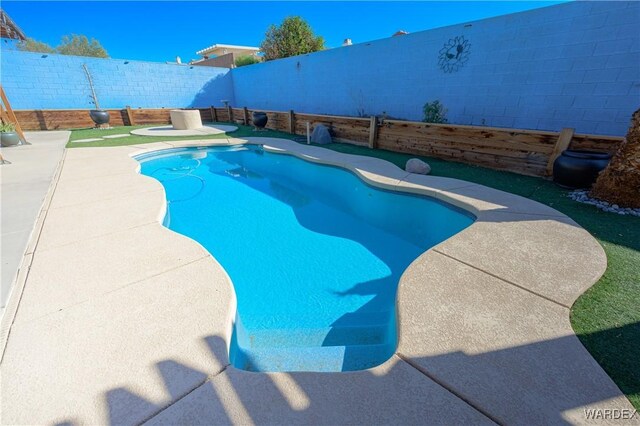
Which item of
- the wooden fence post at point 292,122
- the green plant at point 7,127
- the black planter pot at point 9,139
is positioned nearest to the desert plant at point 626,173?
the wooden fence post at point 292,122

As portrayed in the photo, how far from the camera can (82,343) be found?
1.68 metres

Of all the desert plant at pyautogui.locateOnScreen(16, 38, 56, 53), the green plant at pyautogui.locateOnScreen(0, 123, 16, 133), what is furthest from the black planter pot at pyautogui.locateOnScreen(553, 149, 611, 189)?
the desert plant at pyautogui.locateOnScreen(16, 38, 56, 53)

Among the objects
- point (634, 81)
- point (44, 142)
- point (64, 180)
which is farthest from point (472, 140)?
point (44, 142)

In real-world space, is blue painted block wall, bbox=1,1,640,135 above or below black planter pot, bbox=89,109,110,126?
above

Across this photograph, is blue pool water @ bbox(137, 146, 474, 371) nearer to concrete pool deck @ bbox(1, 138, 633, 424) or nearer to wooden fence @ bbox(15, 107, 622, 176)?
concrete pool deck @ bbox(1, 138, 633, 424)

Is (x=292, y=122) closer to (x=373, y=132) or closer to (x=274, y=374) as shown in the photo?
(x=373, y=132)

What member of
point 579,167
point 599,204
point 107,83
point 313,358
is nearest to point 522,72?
point 579,167

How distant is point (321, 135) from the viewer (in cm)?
887

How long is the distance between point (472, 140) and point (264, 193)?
464 cm

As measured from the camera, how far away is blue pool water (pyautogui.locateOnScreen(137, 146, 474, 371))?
7.45 ft

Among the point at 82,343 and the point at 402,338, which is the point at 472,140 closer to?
the point at 402,338

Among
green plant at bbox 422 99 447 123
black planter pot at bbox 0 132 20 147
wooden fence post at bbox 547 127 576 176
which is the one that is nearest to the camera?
wooden fence post at bbox 547 127 576 176

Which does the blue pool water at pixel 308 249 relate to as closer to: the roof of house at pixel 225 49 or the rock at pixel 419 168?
the rock at pixel 419 168

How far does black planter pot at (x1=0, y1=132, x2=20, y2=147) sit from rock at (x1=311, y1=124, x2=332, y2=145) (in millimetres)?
8813
